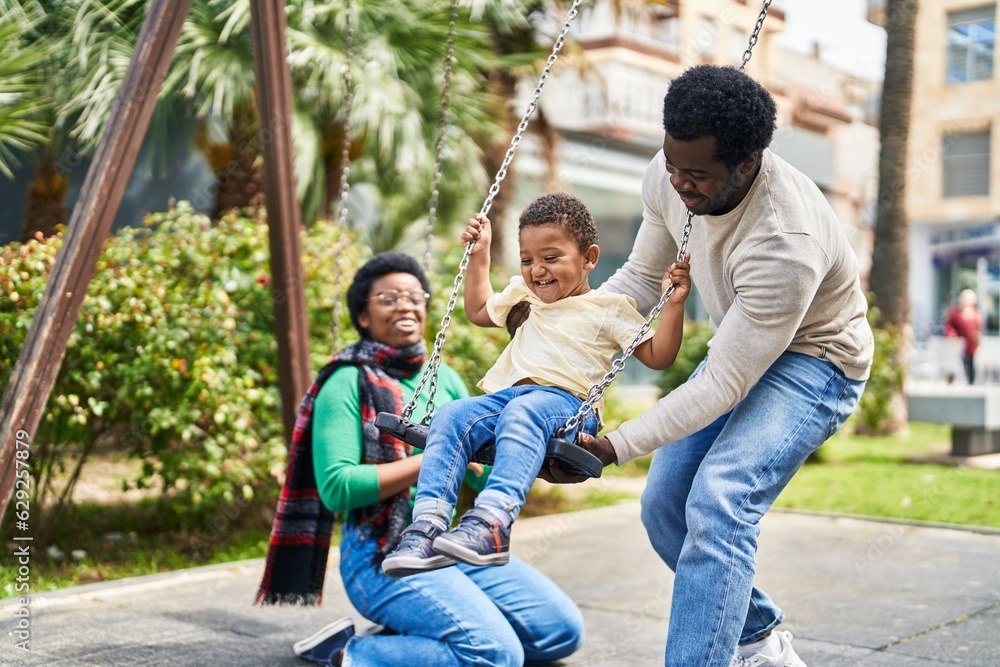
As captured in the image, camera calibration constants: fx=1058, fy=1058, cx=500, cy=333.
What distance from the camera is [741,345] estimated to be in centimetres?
263

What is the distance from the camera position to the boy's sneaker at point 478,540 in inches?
100

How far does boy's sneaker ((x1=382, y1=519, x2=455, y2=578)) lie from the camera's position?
2.61 metres

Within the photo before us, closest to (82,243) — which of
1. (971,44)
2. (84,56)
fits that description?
(84,56)

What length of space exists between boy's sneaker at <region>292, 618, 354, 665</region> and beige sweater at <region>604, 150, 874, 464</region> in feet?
5.29

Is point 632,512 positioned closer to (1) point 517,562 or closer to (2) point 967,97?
(1) point 517,562

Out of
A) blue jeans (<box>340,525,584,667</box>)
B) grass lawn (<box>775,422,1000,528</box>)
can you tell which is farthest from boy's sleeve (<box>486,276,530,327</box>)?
grass lawn (<box>775,422,1000,528</box>)

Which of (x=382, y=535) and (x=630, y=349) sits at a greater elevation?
(x=630, y=349)

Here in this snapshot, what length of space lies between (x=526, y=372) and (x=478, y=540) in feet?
1.99

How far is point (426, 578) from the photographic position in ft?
11.5

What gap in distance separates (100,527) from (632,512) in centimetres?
357

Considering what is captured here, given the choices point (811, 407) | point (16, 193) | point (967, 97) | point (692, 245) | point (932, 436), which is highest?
point (967, 97)

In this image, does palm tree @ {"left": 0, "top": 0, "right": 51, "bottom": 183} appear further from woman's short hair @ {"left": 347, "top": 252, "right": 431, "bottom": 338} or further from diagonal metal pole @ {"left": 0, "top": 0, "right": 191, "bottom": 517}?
woman's short hair @ {"left": 347, "top": 252, "right": 431, "bottom": 338}

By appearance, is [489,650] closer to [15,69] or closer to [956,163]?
[15,69]

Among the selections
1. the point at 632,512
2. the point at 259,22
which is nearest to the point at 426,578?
the point at 259,22
